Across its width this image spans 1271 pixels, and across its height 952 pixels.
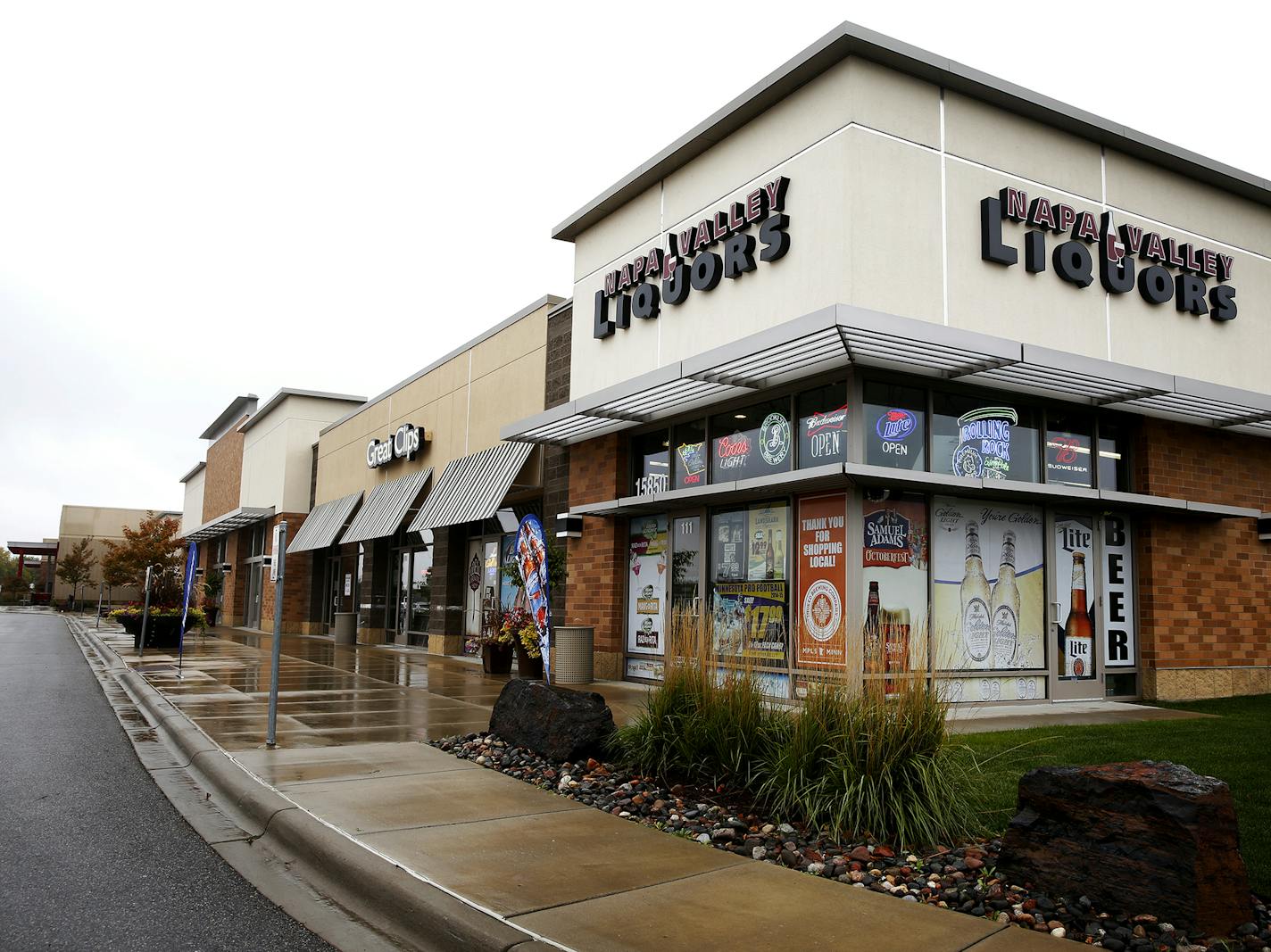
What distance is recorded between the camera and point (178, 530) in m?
74.9

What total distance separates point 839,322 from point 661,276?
219 inches

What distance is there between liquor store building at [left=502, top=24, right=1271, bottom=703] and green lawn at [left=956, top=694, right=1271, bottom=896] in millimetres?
1647

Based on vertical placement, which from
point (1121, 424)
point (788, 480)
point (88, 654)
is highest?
→ point (1121, 424)

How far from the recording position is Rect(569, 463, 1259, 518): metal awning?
1172 centimetres

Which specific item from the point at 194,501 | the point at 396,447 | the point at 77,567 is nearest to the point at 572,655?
the point at 396,447

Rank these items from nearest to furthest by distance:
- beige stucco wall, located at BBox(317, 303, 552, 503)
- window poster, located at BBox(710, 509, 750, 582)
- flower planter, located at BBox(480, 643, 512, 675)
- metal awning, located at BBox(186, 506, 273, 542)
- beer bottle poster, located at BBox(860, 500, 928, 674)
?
beer bottle poster, located at BBox(860, 500, 928, 674) → window poster, located at BBox(710, 509, 750, 582) → flower planter, located at BBox(480, 643, 512, 675) → beige stucco wall, located at BBox(317, 303, 552, 503) → metal awning, located at BBox(186, 506, 273, 542)

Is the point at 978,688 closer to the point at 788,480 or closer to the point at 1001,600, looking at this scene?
the point at 1001,600

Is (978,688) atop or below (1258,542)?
below

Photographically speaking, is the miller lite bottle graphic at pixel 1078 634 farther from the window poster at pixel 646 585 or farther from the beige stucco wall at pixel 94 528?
the beige stucco wall at pixel 94 528

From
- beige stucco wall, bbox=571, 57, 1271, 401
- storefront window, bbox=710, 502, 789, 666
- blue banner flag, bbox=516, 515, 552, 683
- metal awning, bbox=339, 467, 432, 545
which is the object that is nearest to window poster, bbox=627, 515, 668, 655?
storefront window, bbox=710, 502, 789, 666

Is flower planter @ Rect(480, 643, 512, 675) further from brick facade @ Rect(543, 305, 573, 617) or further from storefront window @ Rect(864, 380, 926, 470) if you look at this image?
storefront window @ Rect(864, 380, 926, 470)

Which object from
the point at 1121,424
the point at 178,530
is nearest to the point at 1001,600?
the point at 1121,424

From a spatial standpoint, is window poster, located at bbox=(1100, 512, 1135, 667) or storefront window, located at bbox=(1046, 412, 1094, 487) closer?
storefront window, located at bbox=(1046, 412, 1094, 487)

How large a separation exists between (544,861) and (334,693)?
31.7 ft
